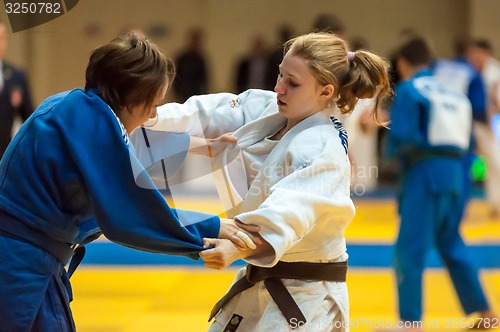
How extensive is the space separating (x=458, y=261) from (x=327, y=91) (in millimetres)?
2602

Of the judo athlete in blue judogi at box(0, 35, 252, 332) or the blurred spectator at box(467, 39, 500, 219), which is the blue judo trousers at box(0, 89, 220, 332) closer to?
the judo athlete in blue judogi at box(0, 35, 252, 332)

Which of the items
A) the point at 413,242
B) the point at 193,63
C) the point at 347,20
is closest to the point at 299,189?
the point at 413,242

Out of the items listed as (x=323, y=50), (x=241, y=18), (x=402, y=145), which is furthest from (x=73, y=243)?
(x=241, y=18)

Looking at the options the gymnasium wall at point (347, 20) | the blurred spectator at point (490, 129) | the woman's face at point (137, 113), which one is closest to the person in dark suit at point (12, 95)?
the woman's face at point (137, 113)

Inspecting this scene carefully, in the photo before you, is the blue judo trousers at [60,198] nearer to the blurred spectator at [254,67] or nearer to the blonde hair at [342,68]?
the blonde hair at [342,68]

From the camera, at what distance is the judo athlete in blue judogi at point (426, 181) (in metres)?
4.60

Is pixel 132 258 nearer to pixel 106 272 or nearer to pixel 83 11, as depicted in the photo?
pixel 106 272

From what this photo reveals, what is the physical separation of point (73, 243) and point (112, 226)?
0.23 m

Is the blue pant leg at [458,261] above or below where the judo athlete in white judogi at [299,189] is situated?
below

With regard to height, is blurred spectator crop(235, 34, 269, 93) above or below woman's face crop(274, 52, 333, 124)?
below

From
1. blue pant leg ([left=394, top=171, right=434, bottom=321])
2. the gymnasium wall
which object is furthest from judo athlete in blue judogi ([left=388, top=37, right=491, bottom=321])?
the gymnasium wall

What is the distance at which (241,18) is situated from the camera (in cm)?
1270

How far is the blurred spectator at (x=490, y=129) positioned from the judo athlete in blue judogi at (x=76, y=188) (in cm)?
610

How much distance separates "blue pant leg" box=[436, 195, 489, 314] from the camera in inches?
184
